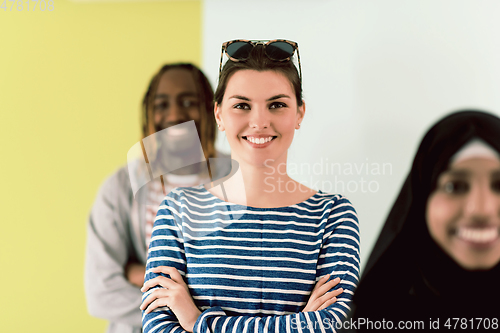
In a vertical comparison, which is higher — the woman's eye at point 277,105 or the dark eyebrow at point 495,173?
the woman's eye at point 277,105

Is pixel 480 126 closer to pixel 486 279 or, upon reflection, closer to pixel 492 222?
pixel 492 222

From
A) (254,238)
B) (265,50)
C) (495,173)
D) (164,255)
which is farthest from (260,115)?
(495,173)

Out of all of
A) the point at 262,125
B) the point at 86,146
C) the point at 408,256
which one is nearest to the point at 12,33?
the point at 86,146

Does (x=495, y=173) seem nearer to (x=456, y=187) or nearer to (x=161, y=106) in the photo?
(x=456, y=187)

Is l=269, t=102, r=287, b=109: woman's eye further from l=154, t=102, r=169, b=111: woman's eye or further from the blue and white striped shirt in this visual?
l=154, t=102, r=169, b=111: woman's eye

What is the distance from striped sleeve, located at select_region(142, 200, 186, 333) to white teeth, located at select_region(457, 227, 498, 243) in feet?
1.87

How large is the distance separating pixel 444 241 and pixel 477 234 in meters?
0.06

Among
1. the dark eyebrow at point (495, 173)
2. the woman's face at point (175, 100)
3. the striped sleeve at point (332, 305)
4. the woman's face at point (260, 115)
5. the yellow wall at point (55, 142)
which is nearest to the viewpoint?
the dark eyebrow at point (495, 173)

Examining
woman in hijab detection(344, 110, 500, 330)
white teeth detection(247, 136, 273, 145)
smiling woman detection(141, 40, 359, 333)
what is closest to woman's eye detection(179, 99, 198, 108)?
smiling woman detection(141, 40, 359, 333)

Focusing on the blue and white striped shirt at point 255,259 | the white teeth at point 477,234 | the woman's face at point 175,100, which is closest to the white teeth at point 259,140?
the blue and white striped shirt at point 255,259

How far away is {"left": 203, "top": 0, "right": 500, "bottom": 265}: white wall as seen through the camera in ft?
4.06

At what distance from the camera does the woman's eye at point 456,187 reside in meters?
0.72

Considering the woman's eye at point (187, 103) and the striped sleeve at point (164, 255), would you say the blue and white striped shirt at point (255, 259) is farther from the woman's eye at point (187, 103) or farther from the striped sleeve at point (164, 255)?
the woman's eye at point (187, 103)

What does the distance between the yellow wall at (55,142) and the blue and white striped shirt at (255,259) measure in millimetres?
616
